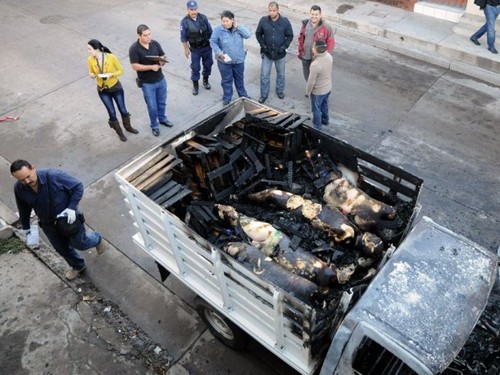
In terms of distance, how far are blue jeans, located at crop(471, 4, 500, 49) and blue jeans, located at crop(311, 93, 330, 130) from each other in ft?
13.8

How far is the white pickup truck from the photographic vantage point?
3.20 m

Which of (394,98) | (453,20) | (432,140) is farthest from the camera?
(453,20)

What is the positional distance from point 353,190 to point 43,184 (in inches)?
135

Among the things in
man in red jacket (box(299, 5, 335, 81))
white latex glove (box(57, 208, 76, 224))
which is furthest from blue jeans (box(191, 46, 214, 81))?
white latex glove (box(57, 208, 76, 224))

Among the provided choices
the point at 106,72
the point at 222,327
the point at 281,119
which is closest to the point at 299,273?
the point at 222,327

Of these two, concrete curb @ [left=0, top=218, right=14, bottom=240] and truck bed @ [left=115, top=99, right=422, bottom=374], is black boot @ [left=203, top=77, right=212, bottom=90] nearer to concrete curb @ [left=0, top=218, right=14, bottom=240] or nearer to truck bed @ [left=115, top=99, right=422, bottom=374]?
truck bed @ [left=115, top=99, right=422, bottom=374]

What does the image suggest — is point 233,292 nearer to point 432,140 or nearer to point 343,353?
point 343,353

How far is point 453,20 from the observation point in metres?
10.2

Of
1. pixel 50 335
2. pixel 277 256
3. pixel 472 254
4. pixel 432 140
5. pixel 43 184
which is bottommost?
pixel 50 335

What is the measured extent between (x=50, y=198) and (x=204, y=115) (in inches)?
157

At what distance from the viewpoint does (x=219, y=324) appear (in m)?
4.55

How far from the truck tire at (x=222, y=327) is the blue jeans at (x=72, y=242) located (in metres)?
1.69

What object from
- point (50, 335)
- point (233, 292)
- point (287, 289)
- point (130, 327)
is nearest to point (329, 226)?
point (287, 289)

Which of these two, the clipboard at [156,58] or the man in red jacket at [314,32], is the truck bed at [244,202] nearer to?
the clipboard at [156,58]
